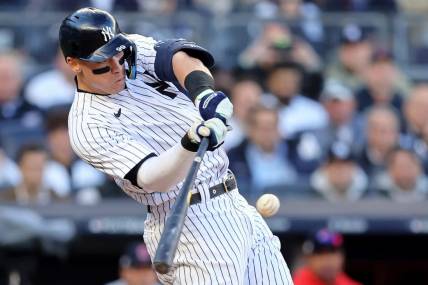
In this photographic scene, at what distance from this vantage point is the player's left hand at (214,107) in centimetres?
409

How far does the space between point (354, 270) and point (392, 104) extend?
1578 millimetres

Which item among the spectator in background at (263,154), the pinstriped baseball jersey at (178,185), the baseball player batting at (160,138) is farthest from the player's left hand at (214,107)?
the spectator in background at (263,154)

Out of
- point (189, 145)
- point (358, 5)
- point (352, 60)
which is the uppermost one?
point (189, 145)

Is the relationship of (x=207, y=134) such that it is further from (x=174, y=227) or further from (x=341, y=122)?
(x=341, y=122)

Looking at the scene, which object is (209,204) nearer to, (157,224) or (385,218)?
(157,224)

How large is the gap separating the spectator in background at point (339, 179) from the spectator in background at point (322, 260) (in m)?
0.86

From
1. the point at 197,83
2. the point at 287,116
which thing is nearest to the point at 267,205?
the point at 197,83

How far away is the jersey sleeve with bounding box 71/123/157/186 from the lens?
4.29 meters

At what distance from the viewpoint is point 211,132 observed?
3984 mm

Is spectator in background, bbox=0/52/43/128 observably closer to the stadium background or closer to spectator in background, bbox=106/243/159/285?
the stadium background

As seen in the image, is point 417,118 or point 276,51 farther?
point 276,51

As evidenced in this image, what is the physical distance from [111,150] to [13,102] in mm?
4507

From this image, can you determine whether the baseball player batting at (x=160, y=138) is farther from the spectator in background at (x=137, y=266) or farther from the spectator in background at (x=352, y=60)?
the spectator in background at (x=352, y=60)

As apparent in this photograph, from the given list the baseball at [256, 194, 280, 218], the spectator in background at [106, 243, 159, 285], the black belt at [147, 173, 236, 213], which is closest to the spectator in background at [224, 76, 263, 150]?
the spectator in background at [106, 243, 159, 285]
